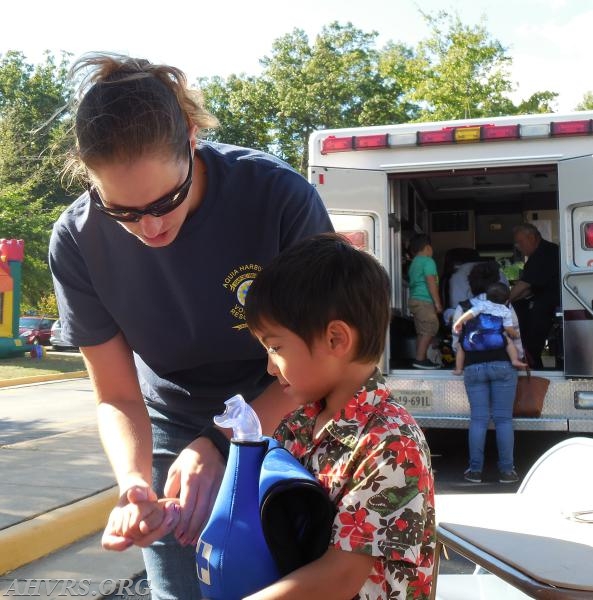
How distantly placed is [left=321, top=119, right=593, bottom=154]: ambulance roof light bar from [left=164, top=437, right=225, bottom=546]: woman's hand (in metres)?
5.85

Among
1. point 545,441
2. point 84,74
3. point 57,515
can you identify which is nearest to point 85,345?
point 84,74

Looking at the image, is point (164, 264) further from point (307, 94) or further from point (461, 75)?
point (307, 94)

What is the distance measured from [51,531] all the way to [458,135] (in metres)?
4.57

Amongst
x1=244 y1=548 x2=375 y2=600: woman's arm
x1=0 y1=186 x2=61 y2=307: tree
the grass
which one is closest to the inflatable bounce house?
the grass

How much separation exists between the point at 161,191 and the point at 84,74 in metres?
0.43

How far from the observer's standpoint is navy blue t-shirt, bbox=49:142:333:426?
2311mm

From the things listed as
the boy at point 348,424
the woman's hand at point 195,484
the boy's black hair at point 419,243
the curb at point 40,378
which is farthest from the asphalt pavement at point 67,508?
the curb at point 40,378

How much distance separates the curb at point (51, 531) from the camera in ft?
16.4

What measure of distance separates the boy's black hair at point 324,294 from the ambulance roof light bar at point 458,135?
5857mm

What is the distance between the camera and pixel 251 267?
2.32 m

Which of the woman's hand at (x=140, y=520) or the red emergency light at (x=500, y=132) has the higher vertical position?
the red emergency light at (x=500, y=132)

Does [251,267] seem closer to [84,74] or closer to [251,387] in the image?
[251,387]

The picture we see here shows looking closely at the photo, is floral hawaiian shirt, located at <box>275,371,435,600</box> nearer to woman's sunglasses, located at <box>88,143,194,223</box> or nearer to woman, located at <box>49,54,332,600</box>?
woman, located at <box>49,54,332,600</box>

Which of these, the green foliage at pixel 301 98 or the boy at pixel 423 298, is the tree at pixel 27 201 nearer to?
the green foliage at pixel 301 98
